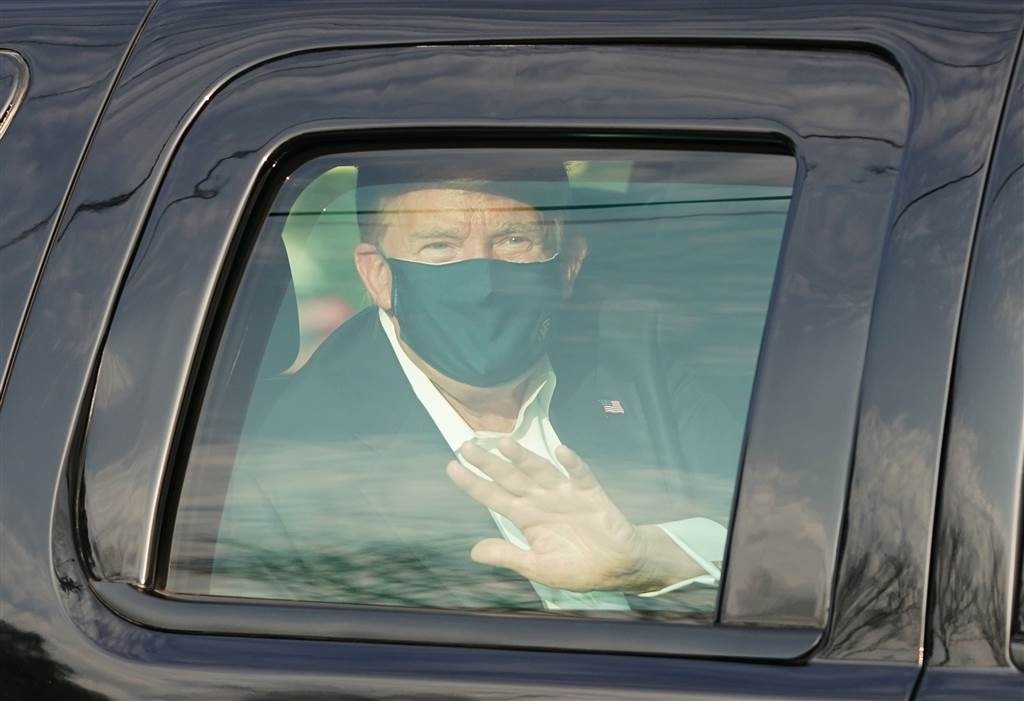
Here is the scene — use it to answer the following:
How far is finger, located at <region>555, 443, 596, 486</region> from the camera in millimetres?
1543

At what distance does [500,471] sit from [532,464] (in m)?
0.04

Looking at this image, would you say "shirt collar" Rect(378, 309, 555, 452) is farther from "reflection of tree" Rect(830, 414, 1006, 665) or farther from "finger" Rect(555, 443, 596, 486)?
"reflection of tree" Rect(830, 414, 1006, 665)

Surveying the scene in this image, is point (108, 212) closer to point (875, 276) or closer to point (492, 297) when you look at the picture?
point (492, 297)

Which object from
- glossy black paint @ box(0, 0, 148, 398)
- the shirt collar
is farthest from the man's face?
glossy black paint @ box(0, 0, 148, 398)

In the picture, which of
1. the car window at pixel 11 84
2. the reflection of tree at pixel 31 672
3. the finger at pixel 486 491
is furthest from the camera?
the car window at pixel 11 84

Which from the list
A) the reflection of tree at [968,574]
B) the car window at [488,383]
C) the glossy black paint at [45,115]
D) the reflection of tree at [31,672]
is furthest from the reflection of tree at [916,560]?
the glossy black paint at [45,115]

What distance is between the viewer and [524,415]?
5.42ft

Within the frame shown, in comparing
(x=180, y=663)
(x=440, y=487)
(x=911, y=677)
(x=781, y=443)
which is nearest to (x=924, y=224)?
(x=781, y=443)

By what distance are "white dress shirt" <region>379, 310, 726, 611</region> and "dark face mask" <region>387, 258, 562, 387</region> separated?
0.03 meters

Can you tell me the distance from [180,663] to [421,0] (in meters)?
0.79

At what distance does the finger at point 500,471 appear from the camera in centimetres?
157

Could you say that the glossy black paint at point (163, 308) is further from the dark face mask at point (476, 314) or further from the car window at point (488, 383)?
the dark face mask at point (476, 314)

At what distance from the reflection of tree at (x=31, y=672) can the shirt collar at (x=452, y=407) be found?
46 cm

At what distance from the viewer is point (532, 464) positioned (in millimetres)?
1583
